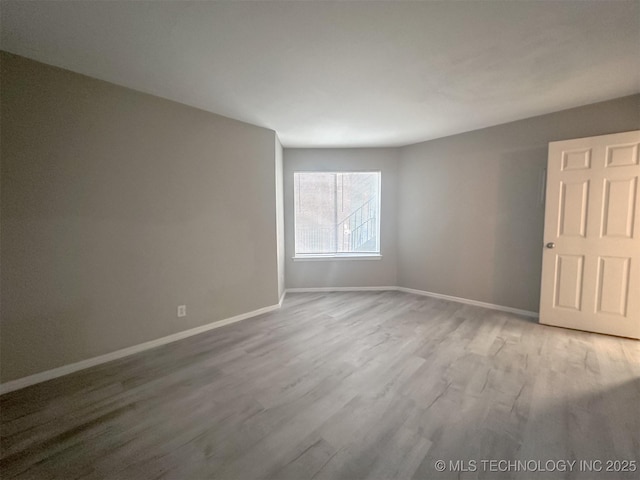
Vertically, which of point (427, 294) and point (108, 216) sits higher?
point (108, 216)

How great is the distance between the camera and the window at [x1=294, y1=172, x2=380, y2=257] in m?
4.51

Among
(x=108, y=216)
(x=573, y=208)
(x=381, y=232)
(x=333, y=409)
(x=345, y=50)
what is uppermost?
(x=345, y=50)

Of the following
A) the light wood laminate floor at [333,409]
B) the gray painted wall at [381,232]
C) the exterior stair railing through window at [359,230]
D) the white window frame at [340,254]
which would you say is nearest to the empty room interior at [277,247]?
the light wood laminate floor at [333,409]

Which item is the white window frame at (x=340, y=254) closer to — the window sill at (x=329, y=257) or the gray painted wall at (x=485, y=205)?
the window sill at (x=329, y=257)

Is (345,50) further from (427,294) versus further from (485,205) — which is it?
(427,294)

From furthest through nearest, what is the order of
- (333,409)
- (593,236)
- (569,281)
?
(569,281)
(593,236)
(333,409)

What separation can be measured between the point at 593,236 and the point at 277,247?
373cm

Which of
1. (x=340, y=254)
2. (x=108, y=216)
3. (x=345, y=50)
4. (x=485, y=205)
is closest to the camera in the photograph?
(x=345, y=50)

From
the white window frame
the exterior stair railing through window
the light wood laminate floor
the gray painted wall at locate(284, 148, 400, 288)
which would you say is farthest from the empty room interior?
the exterior stair railing through window

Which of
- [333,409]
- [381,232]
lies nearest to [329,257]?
[381,232]

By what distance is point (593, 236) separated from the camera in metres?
2.73

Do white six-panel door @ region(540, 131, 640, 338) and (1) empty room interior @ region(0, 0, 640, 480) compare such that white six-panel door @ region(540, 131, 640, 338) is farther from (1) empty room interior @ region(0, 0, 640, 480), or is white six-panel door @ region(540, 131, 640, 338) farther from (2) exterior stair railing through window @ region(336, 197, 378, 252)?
(2) exterior stair railing through window @ region(336, 197, 378, 252)

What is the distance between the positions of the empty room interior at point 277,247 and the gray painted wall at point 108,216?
16mm

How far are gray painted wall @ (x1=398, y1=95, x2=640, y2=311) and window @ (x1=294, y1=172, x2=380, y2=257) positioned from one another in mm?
541
